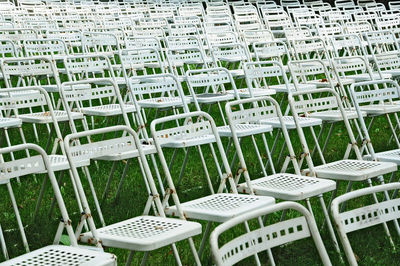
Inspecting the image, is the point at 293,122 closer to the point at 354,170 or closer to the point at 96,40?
the point at 354,170

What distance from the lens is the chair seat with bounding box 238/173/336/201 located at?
447 cm

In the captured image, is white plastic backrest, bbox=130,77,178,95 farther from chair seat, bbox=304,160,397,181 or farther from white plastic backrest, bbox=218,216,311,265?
white plastic backrest, bbox=218,216,311,265

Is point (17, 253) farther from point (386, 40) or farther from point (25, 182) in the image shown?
point (386, 40)

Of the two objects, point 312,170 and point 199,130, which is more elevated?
point 199,130

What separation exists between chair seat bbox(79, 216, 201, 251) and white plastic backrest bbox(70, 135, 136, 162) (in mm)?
456

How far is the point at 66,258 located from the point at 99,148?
92 centimetres

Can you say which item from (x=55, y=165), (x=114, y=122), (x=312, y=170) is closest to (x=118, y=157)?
(x=55, y=165)

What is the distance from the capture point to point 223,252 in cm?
238

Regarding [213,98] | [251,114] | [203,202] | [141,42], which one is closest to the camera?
[203,202]

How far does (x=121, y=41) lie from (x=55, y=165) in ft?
21.6

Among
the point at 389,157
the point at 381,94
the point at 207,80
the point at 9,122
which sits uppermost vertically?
the point at 9,122


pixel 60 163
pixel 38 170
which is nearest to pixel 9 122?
pixel 60 163

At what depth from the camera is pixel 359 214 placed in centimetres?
292

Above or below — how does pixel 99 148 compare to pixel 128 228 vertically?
above
